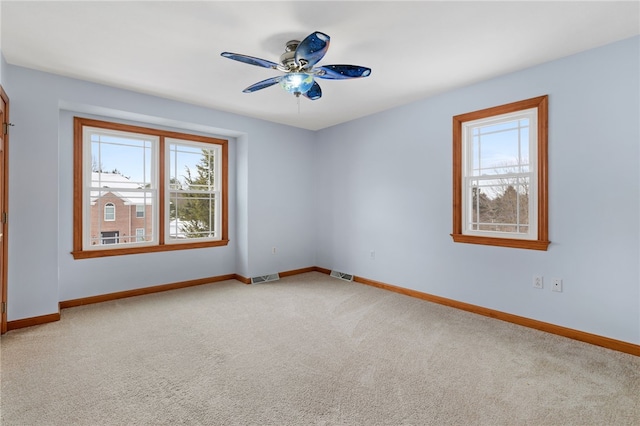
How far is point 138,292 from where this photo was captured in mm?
4082

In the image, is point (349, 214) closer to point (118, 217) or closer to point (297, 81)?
point (297, 81)

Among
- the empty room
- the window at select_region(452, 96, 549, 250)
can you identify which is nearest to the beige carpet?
the empty room

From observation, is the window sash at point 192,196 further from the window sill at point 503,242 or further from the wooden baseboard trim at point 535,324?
the window sill at point 503,242

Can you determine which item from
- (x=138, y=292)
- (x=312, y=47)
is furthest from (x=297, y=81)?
(x=138, y=292)

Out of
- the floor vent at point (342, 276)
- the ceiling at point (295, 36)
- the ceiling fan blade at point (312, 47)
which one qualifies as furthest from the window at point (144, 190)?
the ceiling fan blade at point (312, 47)

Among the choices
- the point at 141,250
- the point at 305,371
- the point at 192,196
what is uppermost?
the point at 192,196

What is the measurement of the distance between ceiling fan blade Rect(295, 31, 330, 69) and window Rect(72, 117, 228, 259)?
2912mm

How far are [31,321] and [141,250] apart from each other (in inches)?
51.0

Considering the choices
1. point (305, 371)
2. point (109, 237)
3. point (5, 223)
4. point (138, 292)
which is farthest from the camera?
point (138, 292)

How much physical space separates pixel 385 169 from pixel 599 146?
2267 mm

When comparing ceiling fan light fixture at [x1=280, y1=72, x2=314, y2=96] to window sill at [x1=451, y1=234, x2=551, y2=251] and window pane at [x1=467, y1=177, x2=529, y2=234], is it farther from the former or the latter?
window sill at [x1=451, y1=234, x2=551, y2=251]

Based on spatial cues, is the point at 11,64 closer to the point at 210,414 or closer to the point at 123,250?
the point at 123,250

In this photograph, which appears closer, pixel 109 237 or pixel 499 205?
pixel 499 205

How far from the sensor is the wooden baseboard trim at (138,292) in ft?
12.0
